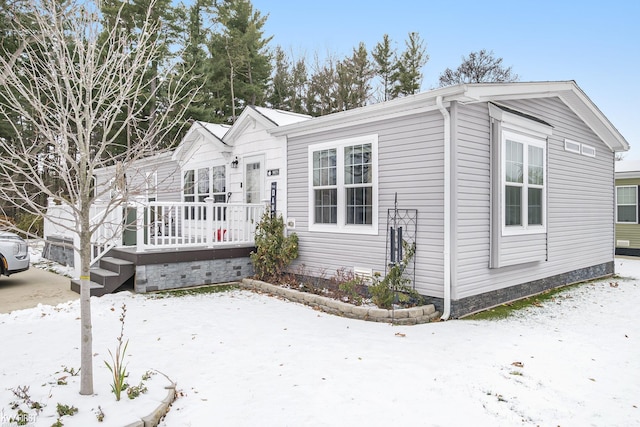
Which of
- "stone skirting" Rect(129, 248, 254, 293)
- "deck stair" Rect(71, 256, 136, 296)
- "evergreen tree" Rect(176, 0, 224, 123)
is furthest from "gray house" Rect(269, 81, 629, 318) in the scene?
"evergreen tree" Rect(176, 0, 224, 123)

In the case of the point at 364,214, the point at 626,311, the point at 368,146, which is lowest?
the point at 626,311

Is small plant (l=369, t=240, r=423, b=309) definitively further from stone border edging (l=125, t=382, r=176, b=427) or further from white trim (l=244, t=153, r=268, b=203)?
white trim (l=244, t=153, r=268, b=203)

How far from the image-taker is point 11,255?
318 inches

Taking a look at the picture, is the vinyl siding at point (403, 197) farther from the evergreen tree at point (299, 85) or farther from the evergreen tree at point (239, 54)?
the evergreen tree at point (299, 85)

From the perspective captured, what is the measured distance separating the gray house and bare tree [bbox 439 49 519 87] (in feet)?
58.5

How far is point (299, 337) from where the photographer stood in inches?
204

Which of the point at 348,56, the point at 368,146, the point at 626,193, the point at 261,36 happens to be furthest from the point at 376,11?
the point at 368,146

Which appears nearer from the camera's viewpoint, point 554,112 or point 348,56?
point 554,112

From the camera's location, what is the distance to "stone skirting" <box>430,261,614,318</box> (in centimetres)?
620

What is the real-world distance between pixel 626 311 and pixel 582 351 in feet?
9.15

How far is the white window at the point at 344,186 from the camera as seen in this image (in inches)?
281

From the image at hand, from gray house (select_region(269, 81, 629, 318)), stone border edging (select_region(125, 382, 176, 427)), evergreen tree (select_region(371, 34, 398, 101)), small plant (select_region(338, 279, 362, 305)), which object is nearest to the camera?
stone border edging (select_region(125, 382, 176, 427))

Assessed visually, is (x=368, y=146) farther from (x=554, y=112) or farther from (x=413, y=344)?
(x=554, y=112)

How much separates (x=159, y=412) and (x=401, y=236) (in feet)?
13.7
